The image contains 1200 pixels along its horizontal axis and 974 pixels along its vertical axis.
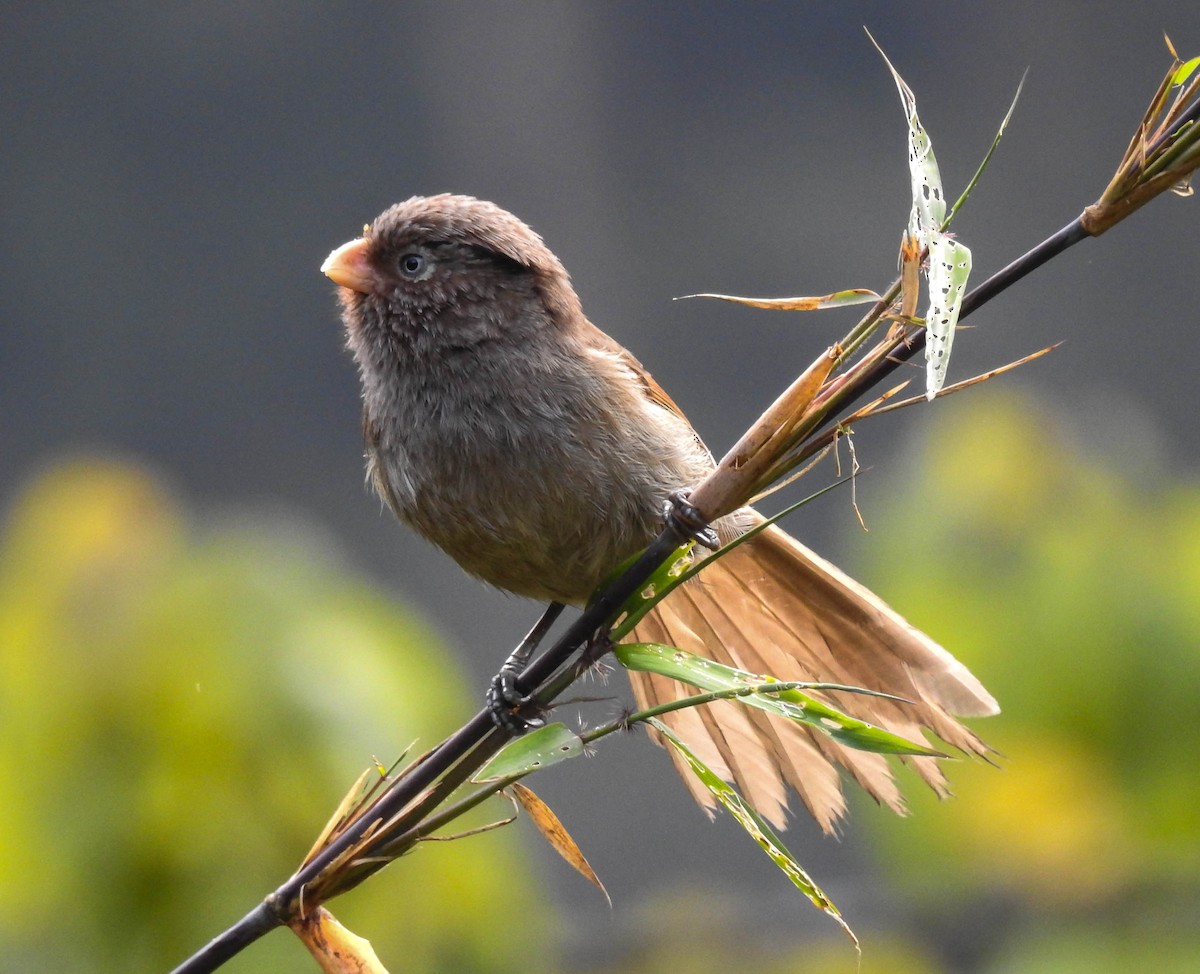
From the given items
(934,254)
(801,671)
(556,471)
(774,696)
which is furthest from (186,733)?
(934,254)

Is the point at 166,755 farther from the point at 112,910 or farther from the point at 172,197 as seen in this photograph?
the point at 172,197

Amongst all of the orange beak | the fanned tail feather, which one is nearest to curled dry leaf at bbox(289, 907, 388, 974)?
the fanned tail feather

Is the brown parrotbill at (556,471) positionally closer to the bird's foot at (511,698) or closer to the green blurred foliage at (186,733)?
the bird's foot at (511,698)

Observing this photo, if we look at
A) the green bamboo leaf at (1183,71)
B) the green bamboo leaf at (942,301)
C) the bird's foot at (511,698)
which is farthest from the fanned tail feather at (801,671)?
the green bamboo leaf at (1183,71)

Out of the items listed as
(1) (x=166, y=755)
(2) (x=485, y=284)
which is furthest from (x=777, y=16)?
(1) (x=166, y=755)

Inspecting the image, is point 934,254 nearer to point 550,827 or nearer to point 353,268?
point 550,827

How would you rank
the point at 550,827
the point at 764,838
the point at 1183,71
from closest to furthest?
the point at 1183,71 < the point at 764,838 < the point at 550,827

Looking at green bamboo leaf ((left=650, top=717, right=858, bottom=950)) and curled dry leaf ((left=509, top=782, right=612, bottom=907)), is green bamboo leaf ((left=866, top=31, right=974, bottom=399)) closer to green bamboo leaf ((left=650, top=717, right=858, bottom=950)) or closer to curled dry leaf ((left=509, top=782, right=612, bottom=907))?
green bamboo leaf ((left=650, top=717, right=858, bottom=950))
